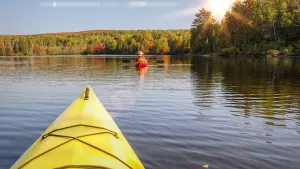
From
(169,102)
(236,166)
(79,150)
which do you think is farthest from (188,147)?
(169,102)

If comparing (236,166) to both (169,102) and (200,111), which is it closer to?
(200,111)

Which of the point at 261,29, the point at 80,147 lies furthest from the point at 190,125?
the point at 261,29

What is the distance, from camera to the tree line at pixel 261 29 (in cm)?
8219

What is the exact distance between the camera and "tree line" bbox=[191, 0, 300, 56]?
8219 cm

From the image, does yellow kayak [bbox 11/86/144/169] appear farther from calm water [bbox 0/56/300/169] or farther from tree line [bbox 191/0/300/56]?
tree line [bbox 191/0/300/56]

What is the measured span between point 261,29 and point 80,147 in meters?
94.2

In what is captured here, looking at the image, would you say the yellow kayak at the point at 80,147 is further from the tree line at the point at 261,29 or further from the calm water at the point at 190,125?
the tree line at the point at 261,29

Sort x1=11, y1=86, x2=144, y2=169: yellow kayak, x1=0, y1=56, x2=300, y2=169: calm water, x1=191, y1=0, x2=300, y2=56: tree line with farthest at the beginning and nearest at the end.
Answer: x1=191, y1=0, x2=300, y2=56: tree line
x1=0, y1=56, x2=300, y2=169: calm water
x1=11, y1=86, x2=144, y2=169: yellow kayak

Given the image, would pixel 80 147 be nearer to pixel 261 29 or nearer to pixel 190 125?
pixel 190 125

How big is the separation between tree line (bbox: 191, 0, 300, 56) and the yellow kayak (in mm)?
80941

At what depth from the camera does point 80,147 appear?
4.82m

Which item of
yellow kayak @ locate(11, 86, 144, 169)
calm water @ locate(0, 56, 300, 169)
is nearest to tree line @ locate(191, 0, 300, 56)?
calm water @ locate(0, 56, 300, 169)

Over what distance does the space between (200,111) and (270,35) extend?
82859 millimetres

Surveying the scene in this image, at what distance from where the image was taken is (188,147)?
8.44 m
